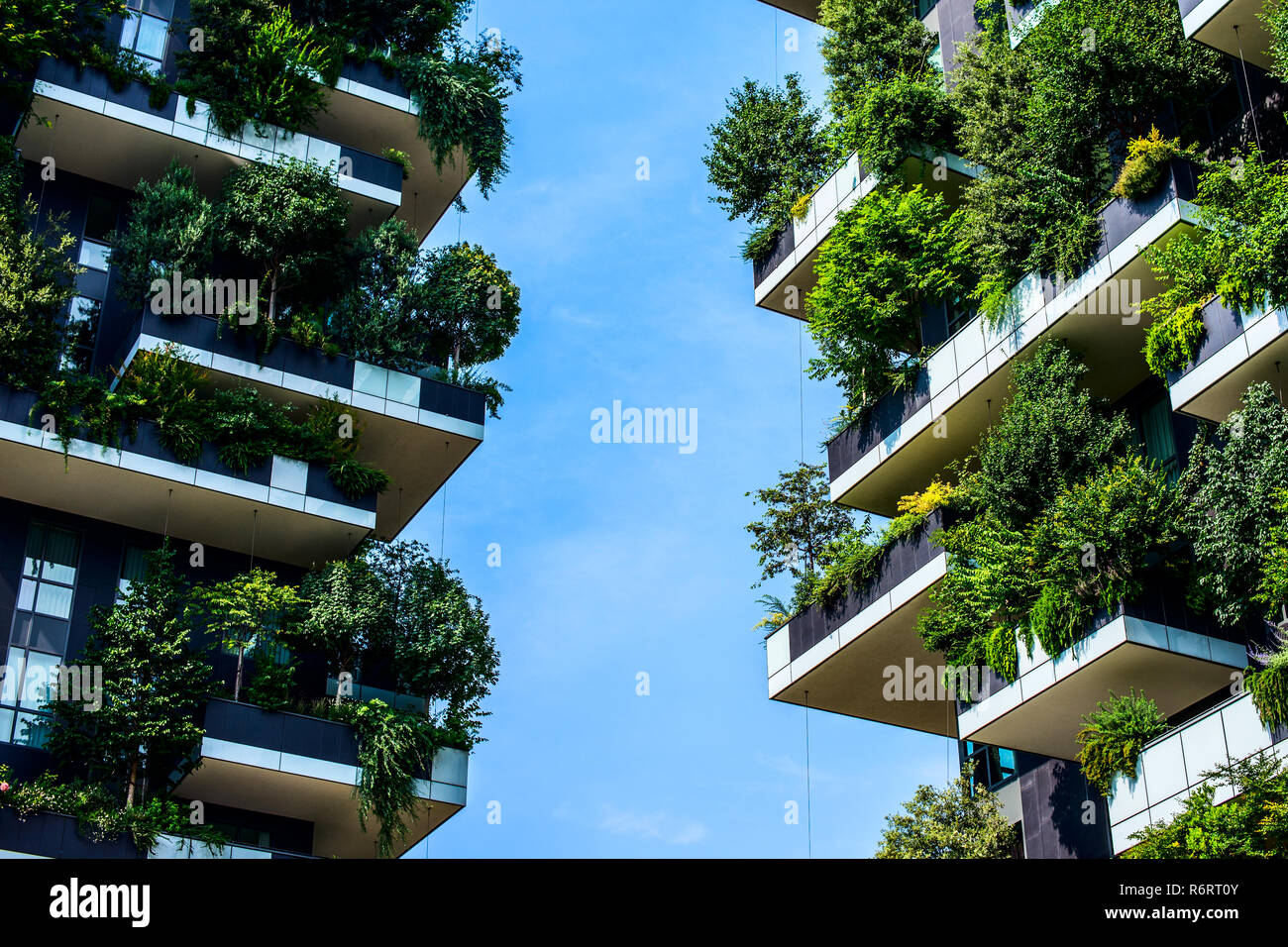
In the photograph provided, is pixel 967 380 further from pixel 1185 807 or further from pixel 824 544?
pixel 1185 807

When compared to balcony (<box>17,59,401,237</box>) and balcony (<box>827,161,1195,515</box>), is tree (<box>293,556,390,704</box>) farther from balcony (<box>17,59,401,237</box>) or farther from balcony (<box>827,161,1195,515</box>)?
balcony (<box>17,59,401,237</box>)

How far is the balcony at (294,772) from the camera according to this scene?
92.4 feet

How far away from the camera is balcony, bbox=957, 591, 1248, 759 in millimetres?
22844

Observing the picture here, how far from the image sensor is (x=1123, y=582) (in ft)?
74.7

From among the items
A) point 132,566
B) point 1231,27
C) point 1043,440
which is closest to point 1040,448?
point 1043,440

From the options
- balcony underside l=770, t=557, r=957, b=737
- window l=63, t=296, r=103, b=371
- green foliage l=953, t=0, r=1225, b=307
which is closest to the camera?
green foliage l=953, t=0, r=1225, b=307

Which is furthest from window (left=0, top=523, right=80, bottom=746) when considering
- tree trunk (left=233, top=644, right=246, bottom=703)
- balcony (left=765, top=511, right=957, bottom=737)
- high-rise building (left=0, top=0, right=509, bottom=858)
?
balcony (left=765, top=511, right=957, bottom=737)

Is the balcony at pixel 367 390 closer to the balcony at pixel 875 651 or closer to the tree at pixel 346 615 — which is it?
the tree at pixel 346 615

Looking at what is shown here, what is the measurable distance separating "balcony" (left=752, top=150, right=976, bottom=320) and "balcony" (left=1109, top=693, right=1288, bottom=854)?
542 inches

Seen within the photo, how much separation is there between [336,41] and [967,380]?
19125 mm

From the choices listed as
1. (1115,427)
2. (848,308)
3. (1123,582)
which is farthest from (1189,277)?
(848,308)

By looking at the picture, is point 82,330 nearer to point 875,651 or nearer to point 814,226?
point 814,226

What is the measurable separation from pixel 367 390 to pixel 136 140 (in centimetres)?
836

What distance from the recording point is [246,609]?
96.1 ft
